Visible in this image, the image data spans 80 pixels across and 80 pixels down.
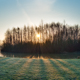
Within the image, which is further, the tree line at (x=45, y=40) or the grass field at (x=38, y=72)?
the tree line at (x=45, y=40)

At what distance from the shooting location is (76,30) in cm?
2692

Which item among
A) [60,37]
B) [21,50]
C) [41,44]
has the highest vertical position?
[60,37]

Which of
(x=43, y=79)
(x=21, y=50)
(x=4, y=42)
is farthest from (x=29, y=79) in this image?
(x=4, y=42)

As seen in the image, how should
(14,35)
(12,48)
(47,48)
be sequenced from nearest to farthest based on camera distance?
(47,48) → (12,48) → (14,35)

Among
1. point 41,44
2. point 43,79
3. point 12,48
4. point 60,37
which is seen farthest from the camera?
point 60,37

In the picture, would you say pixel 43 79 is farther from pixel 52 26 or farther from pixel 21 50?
pixel 52 26

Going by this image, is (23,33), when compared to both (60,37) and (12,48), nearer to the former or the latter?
(12,48)

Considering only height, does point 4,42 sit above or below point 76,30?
below

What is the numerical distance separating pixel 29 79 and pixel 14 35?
87.3 ft

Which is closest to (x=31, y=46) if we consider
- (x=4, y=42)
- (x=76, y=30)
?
(x=4, y=42)

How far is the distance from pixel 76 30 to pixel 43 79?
88.9 feet

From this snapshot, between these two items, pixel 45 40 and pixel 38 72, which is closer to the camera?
pixel 38 72

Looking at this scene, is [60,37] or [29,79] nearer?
[29,79]

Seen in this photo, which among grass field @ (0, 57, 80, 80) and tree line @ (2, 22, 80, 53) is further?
tree line @ (2, 22, 80, 53)
